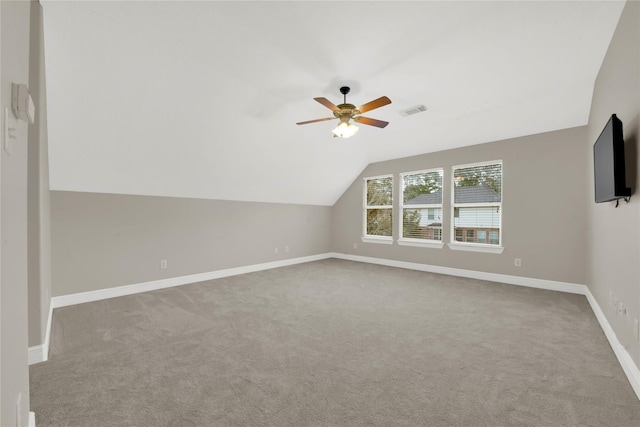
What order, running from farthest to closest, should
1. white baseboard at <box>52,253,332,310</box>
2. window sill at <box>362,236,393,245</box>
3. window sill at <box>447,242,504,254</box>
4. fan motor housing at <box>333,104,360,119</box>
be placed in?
window sill at <box>362,236,393,245</box>
window sill at <box>447,242,504,254</box>
white baseboard at <box>52,253,332,310</box>
fan motor housing at <box>333,104,360,119</box>

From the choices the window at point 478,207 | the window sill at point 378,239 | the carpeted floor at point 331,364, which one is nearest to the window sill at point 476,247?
the window at point 478,207

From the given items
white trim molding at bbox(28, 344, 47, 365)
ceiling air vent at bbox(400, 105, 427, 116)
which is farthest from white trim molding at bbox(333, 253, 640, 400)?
white trim molding at bbox(28, 344, 47, 365)

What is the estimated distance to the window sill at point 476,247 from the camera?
16.3 ft

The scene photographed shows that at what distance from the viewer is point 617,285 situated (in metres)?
2.48

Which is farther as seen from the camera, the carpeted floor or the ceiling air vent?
the ceiling air vent

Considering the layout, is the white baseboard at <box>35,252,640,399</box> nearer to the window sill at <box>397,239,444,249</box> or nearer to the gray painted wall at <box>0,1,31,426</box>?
the window sill at <box>397,239,444,249</box>

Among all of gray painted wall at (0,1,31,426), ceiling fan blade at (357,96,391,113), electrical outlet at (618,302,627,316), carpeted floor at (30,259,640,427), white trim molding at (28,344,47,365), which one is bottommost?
carpeted floor at (30,259,640,427)

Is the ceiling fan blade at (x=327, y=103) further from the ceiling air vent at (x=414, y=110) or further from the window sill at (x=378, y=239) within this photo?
the window sill at (x=378, y=239)

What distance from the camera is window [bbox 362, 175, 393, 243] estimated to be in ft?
21.8

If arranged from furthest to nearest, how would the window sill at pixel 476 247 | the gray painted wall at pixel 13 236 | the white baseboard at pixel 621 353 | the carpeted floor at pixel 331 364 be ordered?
the window sill at pixel 476 247 → the white baseboard at pixel 621 353 → the carpeted floor at pixel 331 364 → the gray painted wall at pixel 13 236

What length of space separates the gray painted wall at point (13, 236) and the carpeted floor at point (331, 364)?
0.74m

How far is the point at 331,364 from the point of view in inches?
88.4

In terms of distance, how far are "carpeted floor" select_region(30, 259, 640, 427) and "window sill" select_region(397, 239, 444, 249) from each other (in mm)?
Answer: 1781

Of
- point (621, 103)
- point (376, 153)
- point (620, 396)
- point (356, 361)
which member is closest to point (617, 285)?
point (620, 396)
